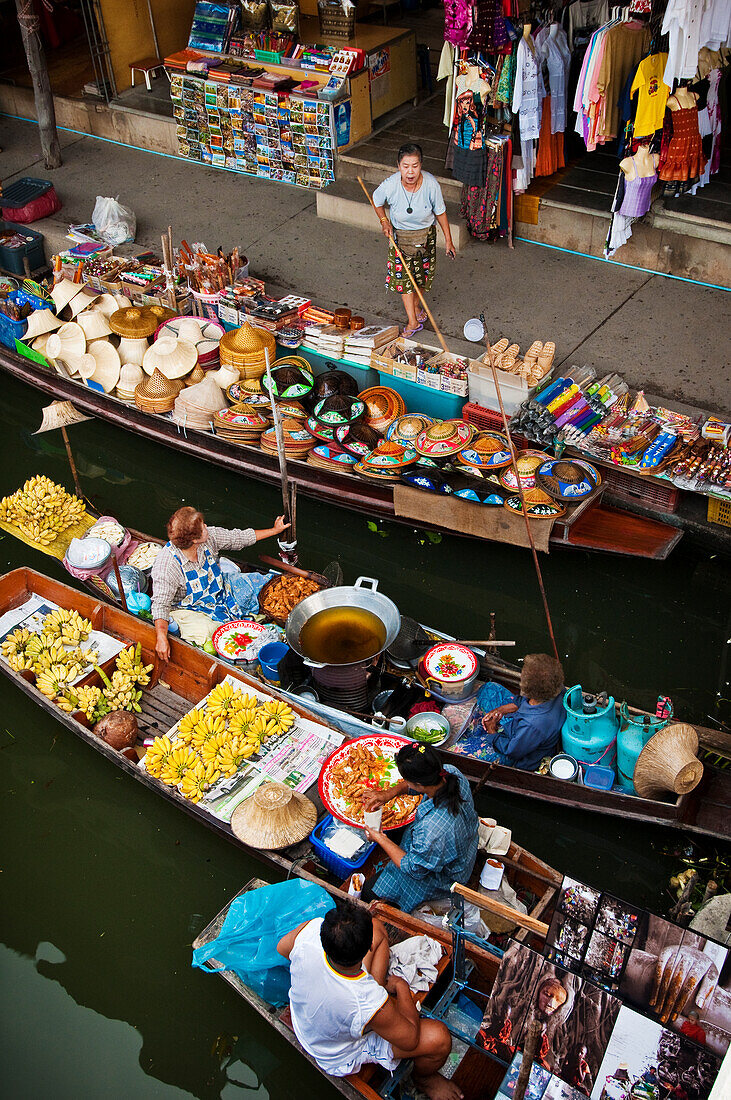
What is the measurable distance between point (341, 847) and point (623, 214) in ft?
19.3

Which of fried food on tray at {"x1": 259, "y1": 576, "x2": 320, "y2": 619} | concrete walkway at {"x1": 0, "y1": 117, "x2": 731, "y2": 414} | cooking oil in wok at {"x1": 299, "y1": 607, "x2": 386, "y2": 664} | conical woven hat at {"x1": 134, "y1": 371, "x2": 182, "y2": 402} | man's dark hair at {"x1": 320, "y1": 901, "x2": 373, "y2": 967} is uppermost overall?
man's dark hair at {"x1": 320, "y1": 901, "x2": 373, "y2": 967}

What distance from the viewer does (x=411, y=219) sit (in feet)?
24.4

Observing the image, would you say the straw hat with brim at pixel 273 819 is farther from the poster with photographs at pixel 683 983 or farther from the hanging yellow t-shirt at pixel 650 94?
the hanging yellow t-shirt at pixel 650 94

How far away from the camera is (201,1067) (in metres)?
4.70

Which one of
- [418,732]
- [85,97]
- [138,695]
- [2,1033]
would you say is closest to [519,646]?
[418,732]

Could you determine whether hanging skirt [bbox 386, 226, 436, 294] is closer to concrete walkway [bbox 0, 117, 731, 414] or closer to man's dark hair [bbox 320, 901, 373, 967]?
concrete walkway [bbox 0, 117, 731, 414]

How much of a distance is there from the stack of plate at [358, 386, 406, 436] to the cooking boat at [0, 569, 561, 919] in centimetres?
245

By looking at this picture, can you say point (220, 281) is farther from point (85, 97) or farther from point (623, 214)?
point (85, 97)

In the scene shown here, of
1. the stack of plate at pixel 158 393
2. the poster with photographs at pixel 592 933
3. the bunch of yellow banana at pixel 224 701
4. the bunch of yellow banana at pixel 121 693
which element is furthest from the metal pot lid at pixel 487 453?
the poster with photographs at pixel 592 933

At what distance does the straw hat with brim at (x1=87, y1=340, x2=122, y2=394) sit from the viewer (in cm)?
813

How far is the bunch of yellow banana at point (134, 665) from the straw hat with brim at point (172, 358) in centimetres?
283

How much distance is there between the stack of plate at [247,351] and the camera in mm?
7660

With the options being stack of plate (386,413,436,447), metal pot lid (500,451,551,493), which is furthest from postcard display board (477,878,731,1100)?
stack of plate (386,413,436,447)

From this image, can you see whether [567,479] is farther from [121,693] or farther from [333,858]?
[121,693]
